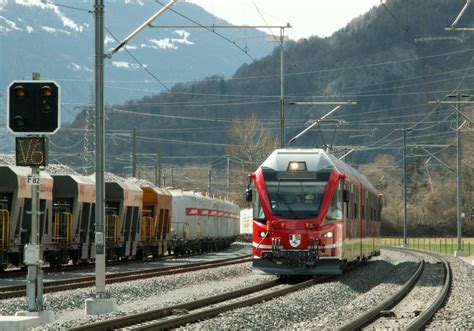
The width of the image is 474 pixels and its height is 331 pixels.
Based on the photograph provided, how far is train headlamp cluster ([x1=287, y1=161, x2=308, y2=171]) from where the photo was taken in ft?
97.2

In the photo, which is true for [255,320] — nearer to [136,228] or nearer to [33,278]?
[33,278]

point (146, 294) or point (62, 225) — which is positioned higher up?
point (62, 225)

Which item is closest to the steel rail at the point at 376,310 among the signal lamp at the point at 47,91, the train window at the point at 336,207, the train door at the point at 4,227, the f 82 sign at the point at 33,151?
the train window at the point at 336,207

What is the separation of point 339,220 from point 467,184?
8285 cm

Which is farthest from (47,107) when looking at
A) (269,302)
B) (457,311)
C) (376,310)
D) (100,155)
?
(457,311)

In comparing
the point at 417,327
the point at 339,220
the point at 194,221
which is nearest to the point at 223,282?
the point at 339,220

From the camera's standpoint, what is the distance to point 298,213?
95.6 ft

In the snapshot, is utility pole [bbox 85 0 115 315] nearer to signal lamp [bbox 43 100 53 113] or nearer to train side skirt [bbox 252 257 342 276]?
signal lamp [bbox 43 100 53 113]

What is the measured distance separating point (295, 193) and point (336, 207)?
1.26 m

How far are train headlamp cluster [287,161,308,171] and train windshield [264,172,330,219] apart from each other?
16cm

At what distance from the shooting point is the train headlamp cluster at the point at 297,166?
29.6m

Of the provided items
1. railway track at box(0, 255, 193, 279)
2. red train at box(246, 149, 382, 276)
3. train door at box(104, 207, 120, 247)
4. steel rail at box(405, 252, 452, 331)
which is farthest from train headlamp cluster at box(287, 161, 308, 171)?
train door at box(104, 207, 120, 247)

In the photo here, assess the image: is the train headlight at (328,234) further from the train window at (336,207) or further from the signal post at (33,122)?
the signal post at (33,122)

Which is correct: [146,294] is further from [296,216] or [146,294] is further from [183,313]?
[183,313]
